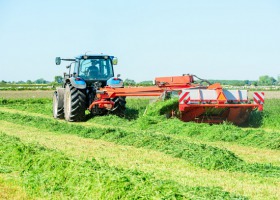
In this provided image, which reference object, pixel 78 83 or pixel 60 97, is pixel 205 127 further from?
pixel 60 97

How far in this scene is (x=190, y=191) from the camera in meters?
5.23

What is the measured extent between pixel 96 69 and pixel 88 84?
1.85ft

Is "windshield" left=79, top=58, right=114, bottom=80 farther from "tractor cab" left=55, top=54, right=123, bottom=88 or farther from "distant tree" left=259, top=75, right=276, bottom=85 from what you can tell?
"distant tree" left=259, top=75, right=276, bottom=85

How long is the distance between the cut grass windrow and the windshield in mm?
2579

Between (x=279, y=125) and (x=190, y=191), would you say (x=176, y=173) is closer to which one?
(x=190, y=191)

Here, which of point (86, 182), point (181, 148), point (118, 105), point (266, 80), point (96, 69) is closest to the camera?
point (86, 182)

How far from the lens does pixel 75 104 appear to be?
49.9 feet

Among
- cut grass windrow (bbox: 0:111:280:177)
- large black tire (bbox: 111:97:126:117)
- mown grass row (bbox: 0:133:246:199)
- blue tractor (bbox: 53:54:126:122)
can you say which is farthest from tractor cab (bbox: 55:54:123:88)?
mown grass row (bbox: 0:133:246:199)

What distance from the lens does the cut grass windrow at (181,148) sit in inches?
296

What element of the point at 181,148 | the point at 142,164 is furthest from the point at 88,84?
the point at 142,164

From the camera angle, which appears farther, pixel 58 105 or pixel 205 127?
pixel 58 105

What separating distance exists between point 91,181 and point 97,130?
20.8 ft

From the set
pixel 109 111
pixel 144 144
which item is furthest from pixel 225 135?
pixel 109 111

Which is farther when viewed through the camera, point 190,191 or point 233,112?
point 233,112
